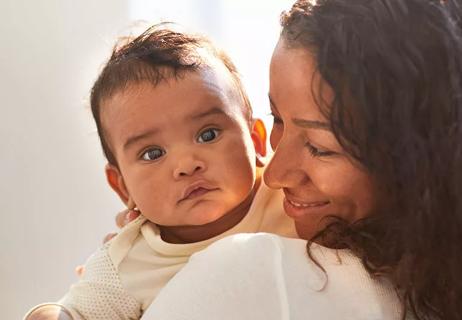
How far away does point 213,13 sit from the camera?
221 centimetres

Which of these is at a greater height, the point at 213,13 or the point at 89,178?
the point at 213,13

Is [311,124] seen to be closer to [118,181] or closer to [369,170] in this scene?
[369,170]

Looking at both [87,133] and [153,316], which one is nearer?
[153,316]

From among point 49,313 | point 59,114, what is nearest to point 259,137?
point 49,313

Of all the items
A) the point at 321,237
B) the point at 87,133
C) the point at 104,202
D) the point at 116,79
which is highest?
the point at 116,79

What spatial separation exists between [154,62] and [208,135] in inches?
6.3

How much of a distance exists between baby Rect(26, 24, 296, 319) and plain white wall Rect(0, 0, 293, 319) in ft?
2.26

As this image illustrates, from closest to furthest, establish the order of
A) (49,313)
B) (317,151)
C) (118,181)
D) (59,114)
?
(317,151)
(49,313)
(118,181)
(59,114)

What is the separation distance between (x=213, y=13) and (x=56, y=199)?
709 mm

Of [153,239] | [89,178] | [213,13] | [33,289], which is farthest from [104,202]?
[153,239]

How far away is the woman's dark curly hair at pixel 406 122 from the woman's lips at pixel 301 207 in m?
0.11

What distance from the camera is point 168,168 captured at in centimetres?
129

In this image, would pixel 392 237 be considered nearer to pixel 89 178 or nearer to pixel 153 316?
pixel 153 316

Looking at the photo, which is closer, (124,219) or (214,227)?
(214,227)
